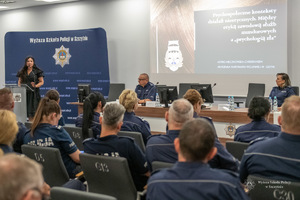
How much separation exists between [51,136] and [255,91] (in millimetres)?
5202

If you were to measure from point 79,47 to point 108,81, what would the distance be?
4.20ft

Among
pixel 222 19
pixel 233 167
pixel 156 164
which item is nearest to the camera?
pixel 156 164

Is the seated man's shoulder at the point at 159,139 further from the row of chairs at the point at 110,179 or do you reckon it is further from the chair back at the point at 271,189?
the chair back at the point at 271,189

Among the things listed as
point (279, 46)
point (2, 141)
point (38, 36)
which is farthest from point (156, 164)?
point (38, 36)

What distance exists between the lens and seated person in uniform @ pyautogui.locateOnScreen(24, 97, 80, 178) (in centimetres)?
322

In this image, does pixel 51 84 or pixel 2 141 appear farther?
pixel 51 84

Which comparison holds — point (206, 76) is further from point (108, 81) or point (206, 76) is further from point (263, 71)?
point (108, 81)

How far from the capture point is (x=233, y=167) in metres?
2.70

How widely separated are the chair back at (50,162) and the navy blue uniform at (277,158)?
145 centimetres

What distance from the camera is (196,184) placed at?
171cm

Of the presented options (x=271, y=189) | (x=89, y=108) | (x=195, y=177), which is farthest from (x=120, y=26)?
(x=195, y=177)

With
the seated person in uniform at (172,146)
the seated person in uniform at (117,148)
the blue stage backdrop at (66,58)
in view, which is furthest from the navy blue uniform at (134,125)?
the blue stage backdrop at (66,58)

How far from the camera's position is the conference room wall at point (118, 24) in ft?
32.5

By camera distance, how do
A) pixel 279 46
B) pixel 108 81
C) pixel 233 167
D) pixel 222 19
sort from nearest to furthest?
pixel 233 167
pixel 279 46
pixel 222 19
pixel 108 81
